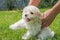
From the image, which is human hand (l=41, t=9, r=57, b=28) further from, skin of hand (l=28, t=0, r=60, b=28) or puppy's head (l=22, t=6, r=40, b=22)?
puppy's head (l=22, t=6, r=40, b=22)

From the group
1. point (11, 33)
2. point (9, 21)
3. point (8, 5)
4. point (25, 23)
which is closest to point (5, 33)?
point (11, 33)

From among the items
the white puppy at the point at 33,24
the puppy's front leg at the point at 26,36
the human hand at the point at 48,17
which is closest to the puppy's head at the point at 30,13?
the white puppy at the point at 33,24

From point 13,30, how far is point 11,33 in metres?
0.12

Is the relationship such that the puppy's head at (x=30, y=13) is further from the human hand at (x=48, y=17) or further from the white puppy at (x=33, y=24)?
the human hand at (x=48, y=17)

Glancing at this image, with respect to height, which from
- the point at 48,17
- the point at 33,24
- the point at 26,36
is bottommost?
the point at 26,36

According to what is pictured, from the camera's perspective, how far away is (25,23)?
4.44 meters

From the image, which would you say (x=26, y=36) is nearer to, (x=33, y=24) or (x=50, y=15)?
(x=33, y=24)

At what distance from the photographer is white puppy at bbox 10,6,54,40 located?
166 inches

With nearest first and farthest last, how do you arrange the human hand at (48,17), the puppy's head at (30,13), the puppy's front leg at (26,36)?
the puppy's head at (30,13), the human hand at (48,17), the puppy's front leg at (26,36)

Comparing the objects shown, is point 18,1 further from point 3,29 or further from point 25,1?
point 3,29

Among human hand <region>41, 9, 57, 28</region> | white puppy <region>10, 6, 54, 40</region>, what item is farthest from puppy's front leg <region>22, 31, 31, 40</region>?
human hand <region>41, 9, 57, 28</region>

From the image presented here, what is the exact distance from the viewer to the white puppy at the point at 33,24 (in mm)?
4223

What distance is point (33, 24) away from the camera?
441 cm

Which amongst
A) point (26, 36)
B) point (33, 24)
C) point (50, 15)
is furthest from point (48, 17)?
point (26, 36)
